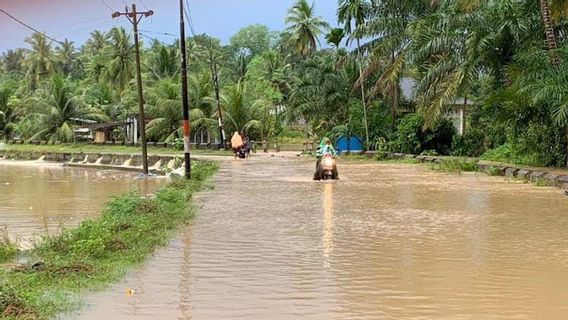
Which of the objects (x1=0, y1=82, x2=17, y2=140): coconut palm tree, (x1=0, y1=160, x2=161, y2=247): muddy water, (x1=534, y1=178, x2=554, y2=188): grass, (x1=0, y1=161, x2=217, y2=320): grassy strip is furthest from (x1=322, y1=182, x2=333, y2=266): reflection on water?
(x1=0, y1=82, x2=17, y2=140): coconut palm tree

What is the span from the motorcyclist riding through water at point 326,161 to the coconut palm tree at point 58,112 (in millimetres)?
35190

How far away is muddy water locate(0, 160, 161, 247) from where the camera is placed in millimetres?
14617

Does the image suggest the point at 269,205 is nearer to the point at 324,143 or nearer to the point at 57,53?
the point at 324,143

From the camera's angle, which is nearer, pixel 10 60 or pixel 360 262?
pixel 360 262

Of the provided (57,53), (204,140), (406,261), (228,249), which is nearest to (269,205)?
(228,249)

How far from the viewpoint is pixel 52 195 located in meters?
22.8

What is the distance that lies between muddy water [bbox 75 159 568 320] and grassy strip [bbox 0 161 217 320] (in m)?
0.29

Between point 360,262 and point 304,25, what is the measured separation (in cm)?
4891

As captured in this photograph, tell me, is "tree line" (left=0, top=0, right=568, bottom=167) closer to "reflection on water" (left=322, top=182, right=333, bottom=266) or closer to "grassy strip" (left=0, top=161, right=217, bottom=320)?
"reflection on water" (left=322, top=182, right=333, bottom=266)

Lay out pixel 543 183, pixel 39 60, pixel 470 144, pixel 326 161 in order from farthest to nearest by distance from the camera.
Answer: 1. pixel 39 60
2. pixel 470 144
3. pixel 326 161
4. pixel 543 183

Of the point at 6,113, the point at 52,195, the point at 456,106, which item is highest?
the point at 6,113

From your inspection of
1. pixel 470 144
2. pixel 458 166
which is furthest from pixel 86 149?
pixel 458 166

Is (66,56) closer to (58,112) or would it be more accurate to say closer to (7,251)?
(58,112)

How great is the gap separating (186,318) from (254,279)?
1.75 m
